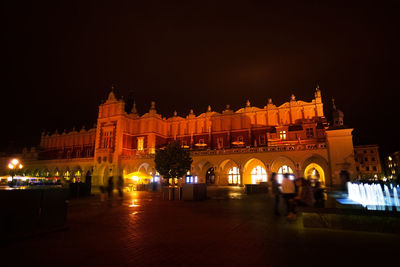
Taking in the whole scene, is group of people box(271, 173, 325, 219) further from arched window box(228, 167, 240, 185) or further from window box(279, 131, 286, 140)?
window box(279, 131, 286, 140)

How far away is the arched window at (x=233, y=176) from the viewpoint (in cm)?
3805

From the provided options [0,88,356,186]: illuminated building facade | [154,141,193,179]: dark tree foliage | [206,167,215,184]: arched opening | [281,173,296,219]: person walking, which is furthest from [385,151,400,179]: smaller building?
[281,173,296,219]: person walking

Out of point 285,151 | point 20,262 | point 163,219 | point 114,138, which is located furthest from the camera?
point 114,138

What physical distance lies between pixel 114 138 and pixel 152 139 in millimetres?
7270

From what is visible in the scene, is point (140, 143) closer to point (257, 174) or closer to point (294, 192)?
point (257, 174)

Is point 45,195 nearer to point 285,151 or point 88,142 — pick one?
point 285,151

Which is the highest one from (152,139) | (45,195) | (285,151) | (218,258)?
(152,139)

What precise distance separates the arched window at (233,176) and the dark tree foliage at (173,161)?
34.2ft

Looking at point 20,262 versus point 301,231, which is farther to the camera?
point 301,231

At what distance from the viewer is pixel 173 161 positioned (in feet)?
98.3

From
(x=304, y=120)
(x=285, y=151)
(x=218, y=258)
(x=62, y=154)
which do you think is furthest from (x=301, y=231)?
(x=62, y=154)

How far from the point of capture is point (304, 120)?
118 feet

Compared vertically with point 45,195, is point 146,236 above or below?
below

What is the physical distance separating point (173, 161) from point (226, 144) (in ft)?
49.4
